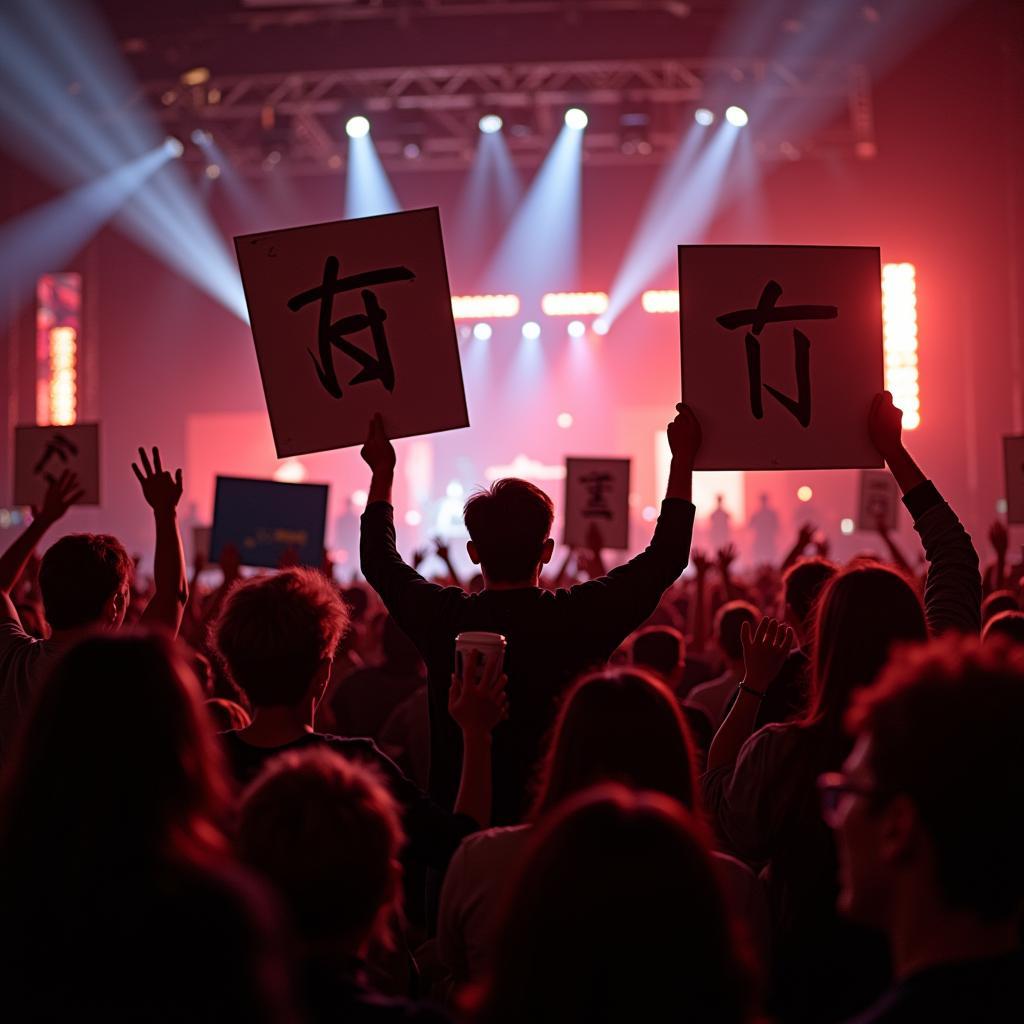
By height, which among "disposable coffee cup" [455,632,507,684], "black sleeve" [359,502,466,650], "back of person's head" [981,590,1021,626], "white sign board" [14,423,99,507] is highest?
"white sign board" [14,423,99,507]

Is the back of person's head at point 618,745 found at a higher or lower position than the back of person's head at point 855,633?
lower

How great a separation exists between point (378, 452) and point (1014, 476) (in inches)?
199

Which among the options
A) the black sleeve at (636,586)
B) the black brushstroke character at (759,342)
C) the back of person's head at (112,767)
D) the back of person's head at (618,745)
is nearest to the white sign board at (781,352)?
the black brushstroke character at (759,342)

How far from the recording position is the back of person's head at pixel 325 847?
171 centimetres

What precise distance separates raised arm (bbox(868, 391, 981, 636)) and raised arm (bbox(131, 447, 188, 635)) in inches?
72.7

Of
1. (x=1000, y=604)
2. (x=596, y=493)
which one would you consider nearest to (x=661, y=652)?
(x=1000, y=604)

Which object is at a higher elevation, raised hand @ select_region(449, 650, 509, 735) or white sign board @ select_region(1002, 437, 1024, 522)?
white sign board @ select_region(1002, 437, 1024, 522)

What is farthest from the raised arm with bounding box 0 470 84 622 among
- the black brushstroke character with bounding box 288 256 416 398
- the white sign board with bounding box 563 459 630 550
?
the white sign board with bounding box 563 459 630 550

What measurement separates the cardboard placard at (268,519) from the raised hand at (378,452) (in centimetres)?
304

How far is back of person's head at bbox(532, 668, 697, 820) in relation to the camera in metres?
2.13

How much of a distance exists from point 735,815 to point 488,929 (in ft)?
1.87

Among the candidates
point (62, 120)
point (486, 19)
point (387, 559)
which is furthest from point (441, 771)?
point (62, 120)

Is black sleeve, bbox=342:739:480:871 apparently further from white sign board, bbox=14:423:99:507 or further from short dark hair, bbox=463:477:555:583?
white sign board, bbox=14:423:99:507

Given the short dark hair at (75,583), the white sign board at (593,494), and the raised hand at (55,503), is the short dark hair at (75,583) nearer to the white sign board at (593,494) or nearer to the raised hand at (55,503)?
the raised hand at (55,503)
